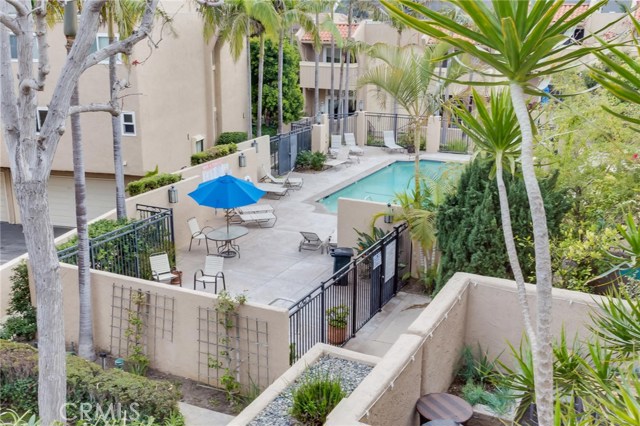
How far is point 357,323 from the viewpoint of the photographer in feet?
38.0

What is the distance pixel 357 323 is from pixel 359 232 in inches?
135

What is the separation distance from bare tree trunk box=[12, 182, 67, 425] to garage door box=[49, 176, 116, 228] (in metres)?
16.0

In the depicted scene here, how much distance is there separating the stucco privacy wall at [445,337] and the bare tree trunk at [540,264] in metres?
2.10

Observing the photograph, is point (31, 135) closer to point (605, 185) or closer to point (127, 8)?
point (127, 8)

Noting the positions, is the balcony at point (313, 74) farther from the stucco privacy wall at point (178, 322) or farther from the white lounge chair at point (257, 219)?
the stucco privacy wall at point (178, 322)

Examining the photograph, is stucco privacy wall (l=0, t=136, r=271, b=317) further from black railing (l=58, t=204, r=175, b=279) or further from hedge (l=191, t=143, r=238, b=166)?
black railing (l=58, t=204, r=175, b=279)

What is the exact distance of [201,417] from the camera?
9.30 metres

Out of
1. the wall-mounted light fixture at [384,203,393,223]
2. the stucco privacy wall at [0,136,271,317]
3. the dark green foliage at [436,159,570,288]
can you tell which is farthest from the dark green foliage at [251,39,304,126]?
the dark green foliage at [436,159,570,288]

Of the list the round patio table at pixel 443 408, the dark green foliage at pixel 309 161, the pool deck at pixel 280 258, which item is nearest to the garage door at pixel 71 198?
the pool deck at pixel 280 258

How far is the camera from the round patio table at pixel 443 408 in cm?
721

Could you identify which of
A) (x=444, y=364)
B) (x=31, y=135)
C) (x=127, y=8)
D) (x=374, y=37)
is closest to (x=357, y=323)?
(x=444, y=364)

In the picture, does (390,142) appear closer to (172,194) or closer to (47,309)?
(172,194)

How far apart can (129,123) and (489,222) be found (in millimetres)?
15712

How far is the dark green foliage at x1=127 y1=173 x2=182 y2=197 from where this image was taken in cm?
1638
